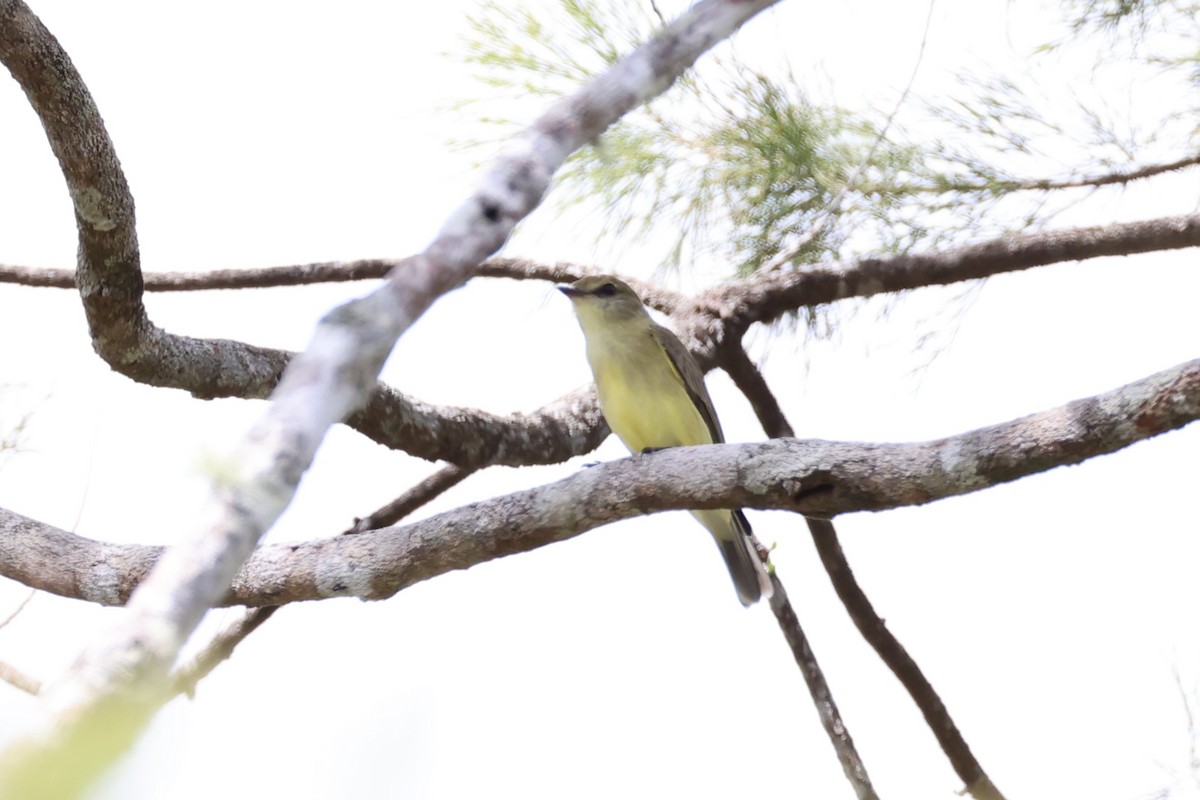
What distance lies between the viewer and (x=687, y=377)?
3557 millimetres

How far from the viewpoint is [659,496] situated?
2.25m

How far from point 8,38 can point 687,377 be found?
199 cm

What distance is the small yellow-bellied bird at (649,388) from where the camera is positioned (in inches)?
136

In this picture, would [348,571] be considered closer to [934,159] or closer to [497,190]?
[497,190]

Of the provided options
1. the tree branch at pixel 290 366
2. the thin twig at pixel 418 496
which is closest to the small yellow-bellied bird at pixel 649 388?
the thin twig at pixel 418 496

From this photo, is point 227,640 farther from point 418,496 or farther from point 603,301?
point 603,301

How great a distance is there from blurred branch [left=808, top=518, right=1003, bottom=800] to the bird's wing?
0.43m

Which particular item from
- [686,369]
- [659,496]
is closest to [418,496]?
[686,369]

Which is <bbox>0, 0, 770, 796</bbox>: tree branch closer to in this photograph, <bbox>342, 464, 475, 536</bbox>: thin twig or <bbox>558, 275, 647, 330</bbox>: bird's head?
<bbox>342, 464, 475, 536</bbox>: thin twig

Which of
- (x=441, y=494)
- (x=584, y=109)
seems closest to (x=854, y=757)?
(x=441, y=494)

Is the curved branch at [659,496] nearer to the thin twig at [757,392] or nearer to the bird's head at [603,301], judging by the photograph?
the bird's head at [603,301]

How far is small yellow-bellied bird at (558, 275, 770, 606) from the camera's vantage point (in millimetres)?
3467

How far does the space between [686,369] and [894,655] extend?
0.98 meters

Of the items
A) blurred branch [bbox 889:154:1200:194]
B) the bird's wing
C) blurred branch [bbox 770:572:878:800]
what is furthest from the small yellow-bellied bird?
blurred branch [bbox 889:154:1200:194]
